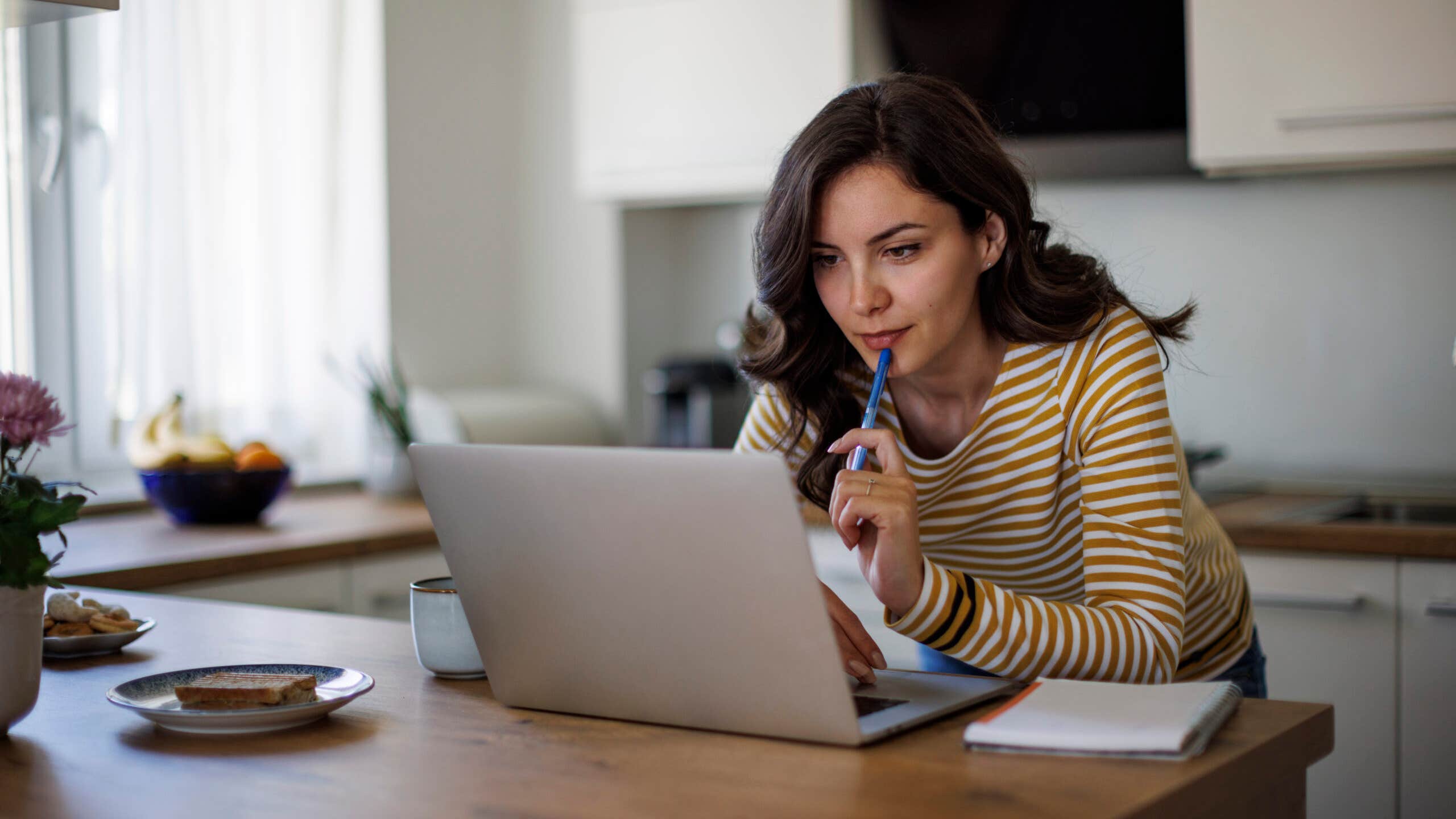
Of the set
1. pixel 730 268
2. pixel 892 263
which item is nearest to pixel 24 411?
pixel 892 263

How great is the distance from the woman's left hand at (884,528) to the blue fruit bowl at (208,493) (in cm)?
157

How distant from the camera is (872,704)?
3.28 ft

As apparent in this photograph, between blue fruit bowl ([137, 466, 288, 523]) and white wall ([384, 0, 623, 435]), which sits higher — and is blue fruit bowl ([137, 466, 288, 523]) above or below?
below

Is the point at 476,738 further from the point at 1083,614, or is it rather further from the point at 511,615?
the point at 1083,614

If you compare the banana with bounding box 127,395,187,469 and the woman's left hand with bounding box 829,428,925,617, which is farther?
the banana with bounding box 127,395,187,469

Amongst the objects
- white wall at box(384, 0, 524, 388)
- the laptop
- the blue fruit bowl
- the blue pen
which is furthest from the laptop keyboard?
white wall at box(384, 0, 524, 388)

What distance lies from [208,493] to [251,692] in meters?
1.46

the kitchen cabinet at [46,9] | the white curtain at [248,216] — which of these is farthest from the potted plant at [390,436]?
the kitchen cabinet at [46,9]

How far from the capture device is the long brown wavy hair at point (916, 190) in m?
1.27

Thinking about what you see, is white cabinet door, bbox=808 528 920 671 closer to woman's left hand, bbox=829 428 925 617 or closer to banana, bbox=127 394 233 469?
banana, bbox=127 394 233 469

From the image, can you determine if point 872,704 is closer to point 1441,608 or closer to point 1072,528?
point 1072,528

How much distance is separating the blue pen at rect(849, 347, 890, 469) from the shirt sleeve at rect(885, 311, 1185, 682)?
0.37 feet

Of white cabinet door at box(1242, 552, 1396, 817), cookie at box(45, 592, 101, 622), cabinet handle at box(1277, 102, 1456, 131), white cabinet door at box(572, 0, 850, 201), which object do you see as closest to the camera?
cookie at box(45, 592, 101, 622)

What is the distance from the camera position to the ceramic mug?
112 centimetres
